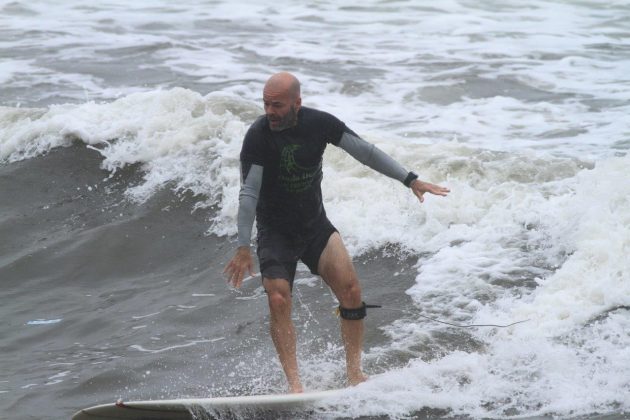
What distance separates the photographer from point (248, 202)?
5004mm

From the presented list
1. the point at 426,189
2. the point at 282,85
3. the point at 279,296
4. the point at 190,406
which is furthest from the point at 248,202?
the point at 190,406

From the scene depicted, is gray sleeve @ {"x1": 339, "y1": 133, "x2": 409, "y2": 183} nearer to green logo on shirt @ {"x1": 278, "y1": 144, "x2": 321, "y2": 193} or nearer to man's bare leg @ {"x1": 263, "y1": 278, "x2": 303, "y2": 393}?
green logo on shirt @ {"x1": 278, "y1": 144, "x2": 321, "y2": 193}

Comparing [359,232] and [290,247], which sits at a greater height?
[290,247]

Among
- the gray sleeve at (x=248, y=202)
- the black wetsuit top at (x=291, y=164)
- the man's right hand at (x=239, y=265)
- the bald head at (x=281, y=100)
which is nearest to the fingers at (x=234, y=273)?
the man's right hand at (x=239, y=265)

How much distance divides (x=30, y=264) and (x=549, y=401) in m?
5.03

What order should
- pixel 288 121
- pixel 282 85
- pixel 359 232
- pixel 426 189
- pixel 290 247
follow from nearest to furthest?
pixel 282 85, pixel 288 121, pixel 426 189, pixel 290 247, pixel 359 232

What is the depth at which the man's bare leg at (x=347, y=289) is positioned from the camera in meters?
5.18

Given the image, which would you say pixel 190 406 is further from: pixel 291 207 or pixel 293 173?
pixel 293 173

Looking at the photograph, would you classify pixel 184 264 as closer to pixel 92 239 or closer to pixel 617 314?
pixel 92 239

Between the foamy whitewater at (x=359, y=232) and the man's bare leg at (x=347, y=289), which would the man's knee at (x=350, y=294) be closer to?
the man's bare leg at (x=347, y=289)

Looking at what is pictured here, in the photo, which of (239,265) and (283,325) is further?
(283,325)

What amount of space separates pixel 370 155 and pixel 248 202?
30.6 inches

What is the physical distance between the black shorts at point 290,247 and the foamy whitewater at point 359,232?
0.78 metres

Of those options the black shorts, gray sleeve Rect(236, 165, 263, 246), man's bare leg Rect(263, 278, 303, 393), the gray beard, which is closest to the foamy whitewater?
man's bare leg Rect(263, 278, 303, 393)
